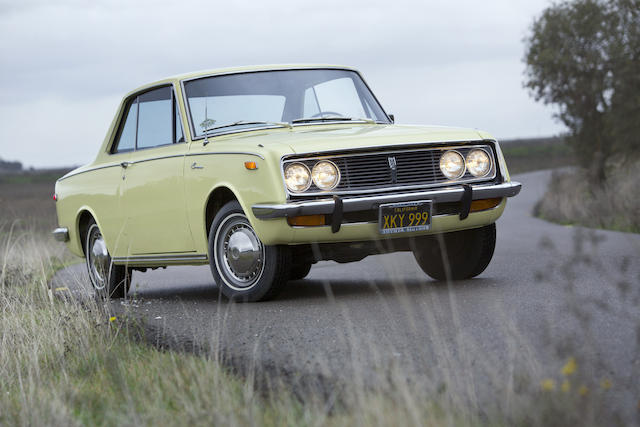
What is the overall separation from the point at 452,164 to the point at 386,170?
0.56 m

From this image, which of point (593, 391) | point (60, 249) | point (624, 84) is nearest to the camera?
point (593, 391)

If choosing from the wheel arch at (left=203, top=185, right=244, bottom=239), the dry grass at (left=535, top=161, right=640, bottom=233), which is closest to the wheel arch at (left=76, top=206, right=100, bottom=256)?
the wheel arch at (left=203, top=185, right=244, bottom=239)

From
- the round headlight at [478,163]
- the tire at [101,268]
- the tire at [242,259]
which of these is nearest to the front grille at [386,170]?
the round headlight at [478,163]

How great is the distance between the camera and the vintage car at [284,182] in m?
6.33

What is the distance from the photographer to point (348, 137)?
652 cm

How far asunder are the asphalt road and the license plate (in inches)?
18.6

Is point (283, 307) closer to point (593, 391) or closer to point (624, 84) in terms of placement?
point (593, 391)

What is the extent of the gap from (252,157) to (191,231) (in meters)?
1.05

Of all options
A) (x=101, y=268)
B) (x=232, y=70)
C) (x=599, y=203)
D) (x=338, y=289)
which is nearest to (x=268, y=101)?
(x=232, y=70)

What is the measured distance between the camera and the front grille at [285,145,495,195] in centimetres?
639

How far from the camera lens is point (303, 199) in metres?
6.28

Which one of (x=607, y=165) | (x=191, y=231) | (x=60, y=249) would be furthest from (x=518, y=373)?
(x=607, y=165)

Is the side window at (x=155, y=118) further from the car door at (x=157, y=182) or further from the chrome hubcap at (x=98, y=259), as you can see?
the chrome hubcap at (x=98, y=259)

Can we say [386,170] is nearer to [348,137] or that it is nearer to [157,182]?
[348,137]
